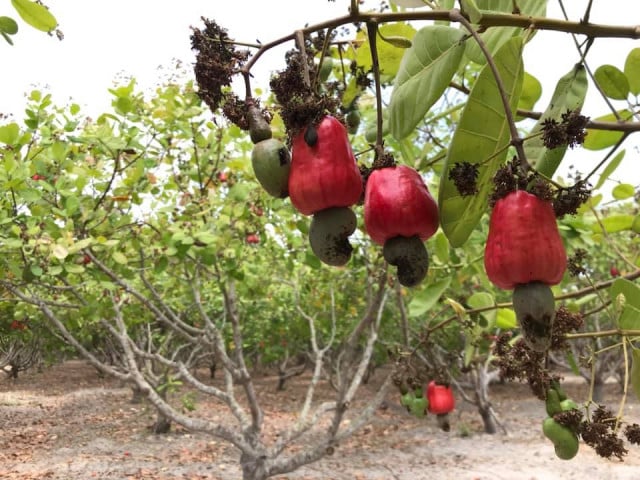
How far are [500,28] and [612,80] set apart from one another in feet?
1.39

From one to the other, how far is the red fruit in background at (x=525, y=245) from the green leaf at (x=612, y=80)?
2.08ft

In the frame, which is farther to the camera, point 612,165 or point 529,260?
point 612,165

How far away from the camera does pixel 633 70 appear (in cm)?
108

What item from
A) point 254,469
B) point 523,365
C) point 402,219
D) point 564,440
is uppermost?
point 402,219

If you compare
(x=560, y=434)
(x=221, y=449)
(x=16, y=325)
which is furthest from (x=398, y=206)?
(x=221, y=449)

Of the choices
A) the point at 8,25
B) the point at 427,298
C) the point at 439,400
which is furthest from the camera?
the point at 439,400

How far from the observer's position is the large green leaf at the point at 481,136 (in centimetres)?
67

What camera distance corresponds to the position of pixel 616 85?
1.07 metres

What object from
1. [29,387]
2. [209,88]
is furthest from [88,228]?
[29,387]

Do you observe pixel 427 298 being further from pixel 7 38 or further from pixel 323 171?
pixel 7 38

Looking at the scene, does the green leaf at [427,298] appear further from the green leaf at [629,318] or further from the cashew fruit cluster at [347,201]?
the cashew fruit cluster at [347,201]

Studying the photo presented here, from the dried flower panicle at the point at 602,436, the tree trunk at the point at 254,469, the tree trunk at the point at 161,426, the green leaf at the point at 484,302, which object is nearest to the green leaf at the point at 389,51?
the green leaf at the point at 484,302

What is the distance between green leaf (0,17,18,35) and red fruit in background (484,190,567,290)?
852mm

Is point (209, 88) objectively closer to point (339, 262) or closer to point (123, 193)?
point (339, 262)
